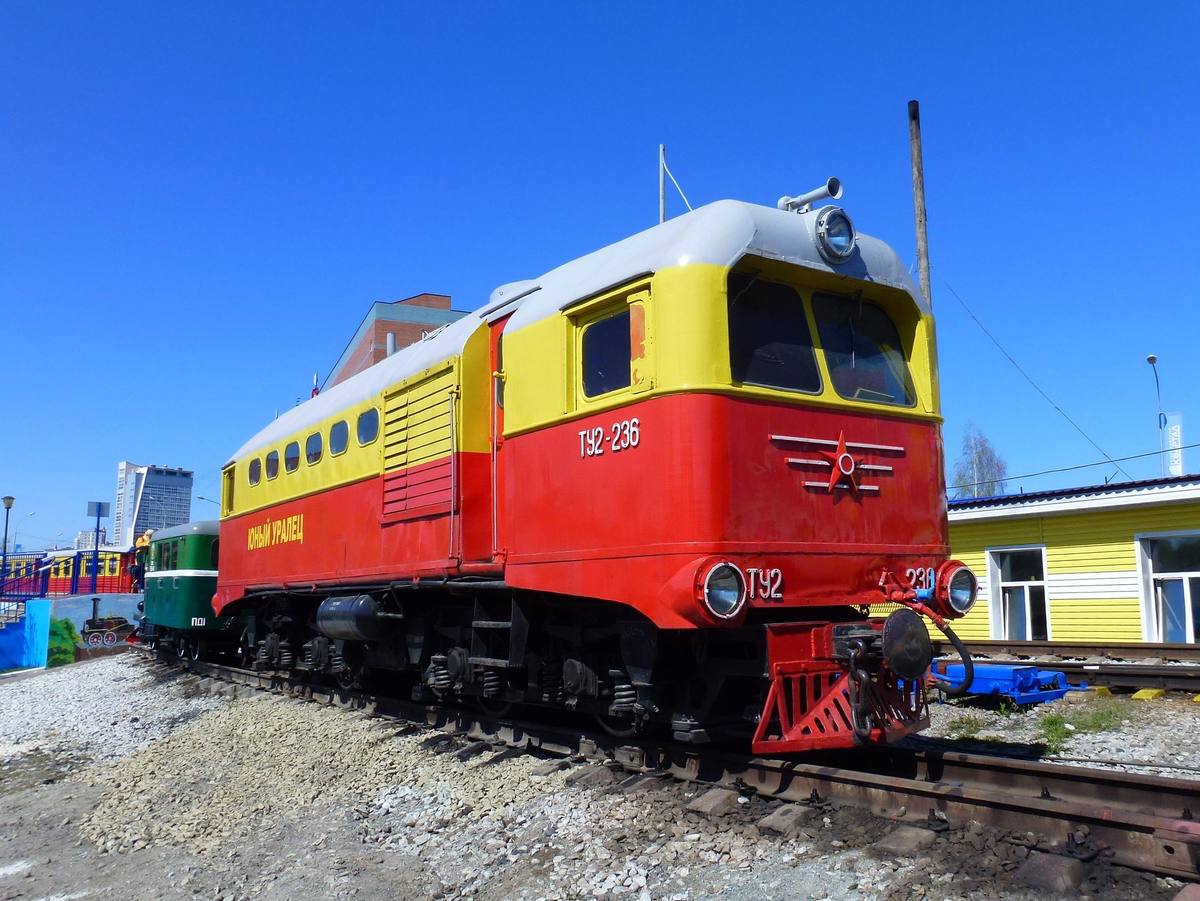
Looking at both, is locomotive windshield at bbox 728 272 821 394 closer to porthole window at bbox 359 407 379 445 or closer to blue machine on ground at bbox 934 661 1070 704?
porthole window at bbox 359 407 379 445

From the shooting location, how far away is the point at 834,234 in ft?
21.4

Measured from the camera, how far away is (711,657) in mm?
6102

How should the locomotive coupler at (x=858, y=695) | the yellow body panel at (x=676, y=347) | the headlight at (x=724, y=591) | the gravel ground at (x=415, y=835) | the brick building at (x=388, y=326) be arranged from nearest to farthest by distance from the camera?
the gravel ground at (x=415, y=835), the headlight at (x=724, y=591), the locomotive coupler at (x=858, y=695), the yellow body panel at (x=676, y=347), the brick building at (x=388, y=326)

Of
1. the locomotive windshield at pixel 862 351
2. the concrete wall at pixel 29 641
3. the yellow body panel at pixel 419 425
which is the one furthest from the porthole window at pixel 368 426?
the concrete wall at pixel 29 641

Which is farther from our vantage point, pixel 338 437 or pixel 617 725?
pixel 338 437

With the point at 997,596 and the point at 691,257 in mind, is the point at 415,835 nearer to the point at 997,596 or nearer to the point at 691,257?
the point at 691,257

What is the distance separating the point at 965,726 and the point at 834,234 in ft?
16.7

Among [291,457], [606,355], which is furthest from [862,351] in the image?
[291,457]

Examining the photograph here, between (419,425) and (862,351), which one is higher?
(862,351)

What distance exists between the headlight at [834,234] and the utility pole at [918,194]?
9039 millimetres

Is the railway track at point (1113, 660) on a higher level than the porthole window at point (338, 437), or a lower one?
lower

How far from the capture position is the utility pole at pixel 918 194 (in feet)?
50.1

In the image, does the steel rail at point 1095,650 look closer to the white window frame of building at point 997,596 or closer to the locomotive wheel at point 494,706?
the white window frame of building at point 997,596

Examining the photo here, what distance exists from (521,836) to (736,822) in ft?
4.28
